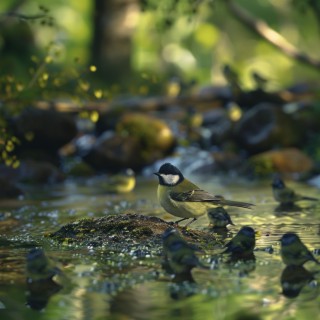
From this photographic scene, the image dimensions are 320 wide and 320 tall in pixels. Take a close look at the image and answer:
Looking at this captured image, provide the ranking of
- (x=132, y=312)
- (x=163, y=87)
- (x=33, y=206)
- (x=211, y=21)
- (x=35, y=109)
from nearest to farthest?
(x=132, y=312) → (x=33, y=206) → (x=35, y=109) → (x=163, y=87) → (x=211, y=21)

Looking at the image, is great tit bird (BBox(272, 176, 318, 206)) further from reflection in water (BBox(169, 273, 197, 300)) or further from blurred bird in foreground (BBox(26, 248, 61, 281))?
blurred bird in foreground (BBox(26, 248, 61, 281))

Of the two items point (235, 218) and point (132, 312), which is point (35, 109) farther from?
point (132, 312)

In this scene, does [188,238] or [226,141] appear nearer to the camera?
[188,238]

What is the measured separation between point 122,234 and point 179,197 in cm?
92

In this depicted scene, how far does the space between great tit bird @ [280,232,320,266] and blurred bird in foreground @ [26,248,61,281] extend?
7.09 ft

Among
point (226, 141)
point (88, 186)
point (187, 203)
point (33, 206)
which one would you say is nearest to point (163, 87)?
point (226, 141)

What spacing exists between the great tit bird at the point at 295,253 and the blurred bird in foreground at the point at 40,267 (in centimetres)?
216

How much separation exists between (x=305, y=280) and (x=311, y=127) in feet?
41.4

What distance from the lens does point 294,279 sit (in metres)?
8.09

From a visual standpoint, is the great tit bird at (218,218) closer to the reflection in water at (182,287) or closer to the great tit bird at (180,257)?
the great tit bird at (180,257)

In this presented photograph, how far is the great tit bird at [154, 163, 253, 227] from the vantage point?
10680 millimetres

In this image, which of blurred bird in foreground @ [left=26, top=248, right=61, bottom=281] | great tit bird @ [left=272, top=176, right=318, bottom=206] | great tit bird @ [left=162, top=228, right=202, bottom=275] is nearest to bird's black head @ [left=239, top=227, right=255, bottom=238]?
great tit bird @ [left=162, top=228, right=202, bottom=275]

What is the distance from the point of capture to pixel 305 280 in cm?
803

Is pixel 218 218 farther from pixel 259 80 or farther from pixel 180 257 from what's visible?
pixel 259 80
